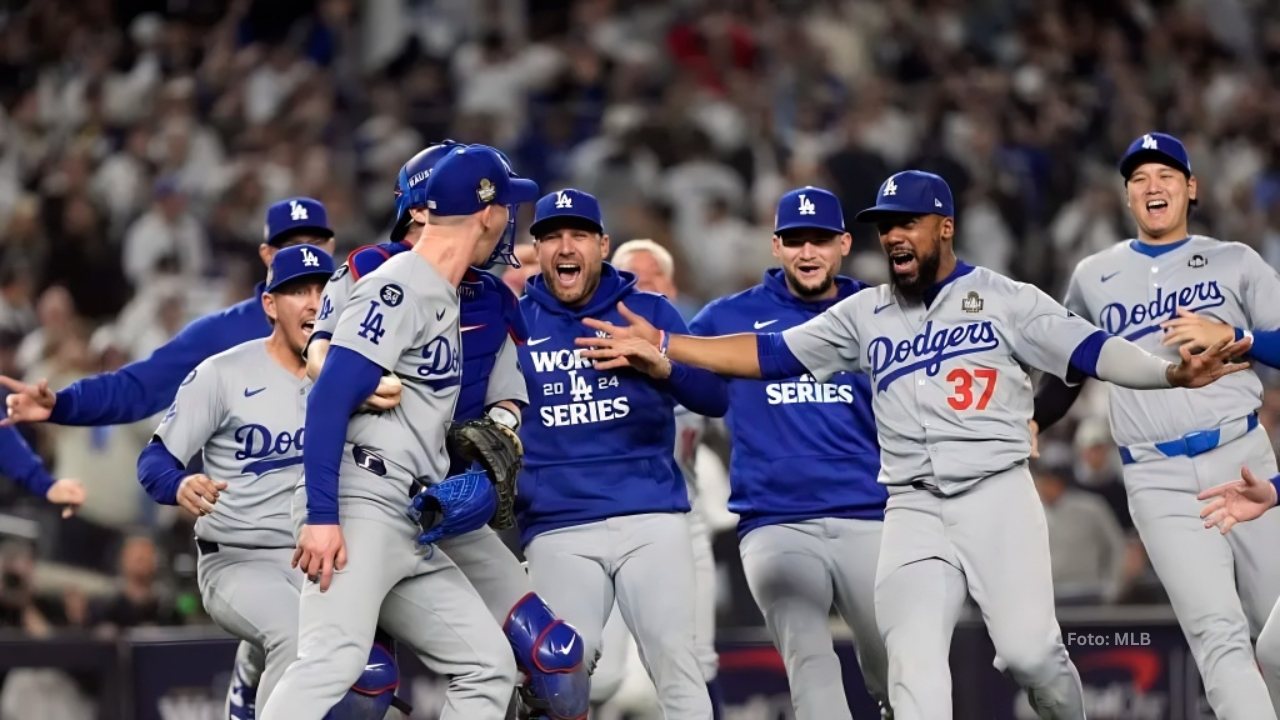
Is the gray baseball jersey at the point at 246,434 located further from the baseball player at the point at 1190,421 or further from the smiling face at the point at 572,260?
the baseball player at the point at 1190,421

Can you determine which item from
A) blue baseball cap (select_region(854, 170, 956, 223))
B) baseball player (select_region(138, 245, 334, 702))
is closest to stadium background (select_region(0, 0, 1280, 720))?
baseball player (select_region(138, 245, 334, 702))

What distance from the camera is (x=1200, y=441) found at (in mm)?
7383

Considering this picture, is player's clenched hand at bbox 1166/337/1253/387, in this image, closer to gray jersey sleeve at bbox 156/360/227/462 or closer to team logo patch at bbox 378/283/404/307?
team logo patch at bbox 378/283/404/307

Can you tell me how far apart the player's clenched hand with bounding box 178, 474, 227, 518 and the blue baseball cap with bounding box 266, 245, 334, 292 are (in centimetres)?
84

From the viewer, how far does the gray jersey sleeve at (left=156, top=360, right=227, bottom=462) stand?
7449mm

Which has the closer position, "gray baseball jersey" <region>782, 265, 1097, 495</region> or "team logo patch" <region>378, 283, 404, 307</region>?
"team logo patch" <region>378, 283, 404, 307</region>

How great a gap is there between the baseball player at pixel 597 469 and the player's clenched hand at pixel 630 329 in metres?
0.15

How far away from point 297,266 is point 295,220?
1.02 metres

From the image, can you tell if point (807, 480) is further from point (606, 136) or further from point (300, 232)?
point (606, 136)

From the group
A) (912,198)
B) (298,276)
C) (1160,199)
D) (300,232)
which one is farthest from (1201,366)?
(300,232)

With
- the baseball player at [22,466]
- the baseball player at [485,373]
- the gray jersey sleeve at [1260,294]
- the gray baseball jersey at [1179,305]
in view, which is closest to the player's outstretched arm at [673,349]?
the baseball player at [485,373]

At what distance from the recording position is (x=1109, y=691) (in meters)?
9.84

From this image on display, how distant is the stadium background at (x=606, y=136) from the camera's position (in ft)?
40.2

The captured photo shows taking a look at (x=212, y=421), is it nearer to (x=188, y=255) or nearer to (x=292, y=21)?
(x=188, y=255)
